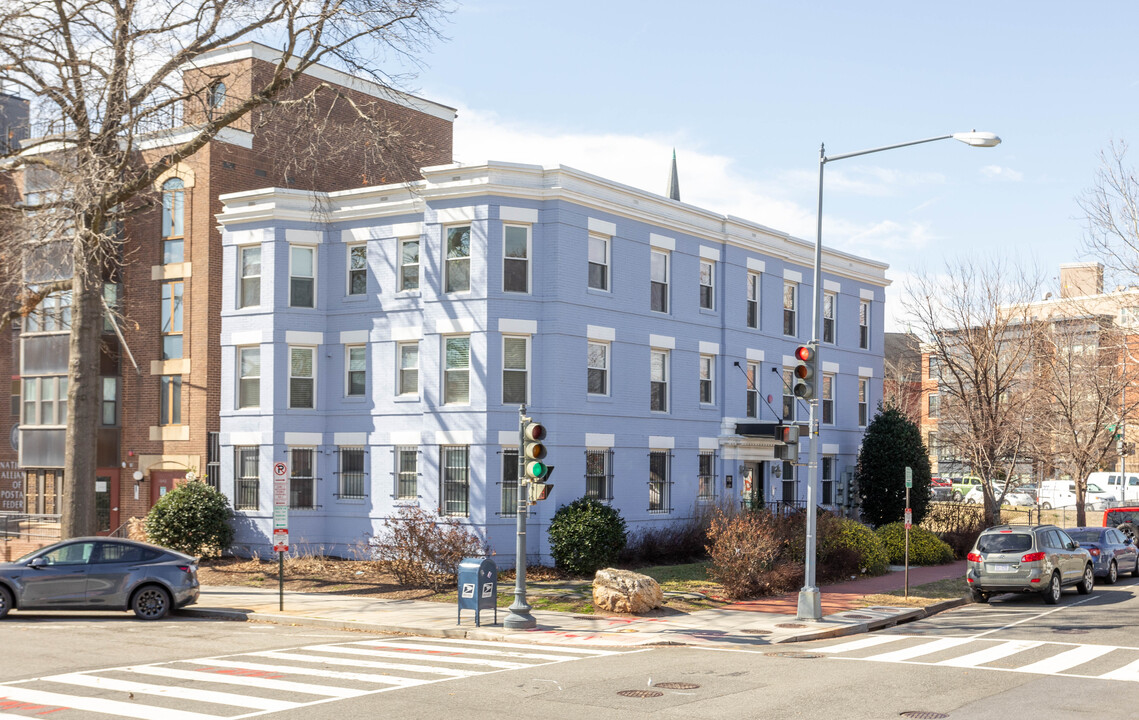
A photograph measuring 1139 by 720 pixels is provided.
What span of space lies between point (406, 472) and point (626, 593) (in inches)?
372

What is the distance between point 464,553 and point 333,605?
3.27 meters

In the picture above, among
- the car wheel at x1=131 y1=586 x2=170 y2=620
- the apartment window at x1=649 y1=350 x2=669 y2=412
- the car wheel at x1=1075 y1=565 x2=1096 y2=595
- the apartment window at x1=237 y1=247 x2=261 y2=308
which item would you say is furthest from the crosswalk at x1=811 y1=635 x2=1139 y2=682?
the apartment window at x1=237 y1=247 x2=261 y2=308

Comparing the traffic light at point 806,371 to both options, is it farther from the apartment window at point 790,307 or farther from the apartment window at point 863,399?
the apartment window at point 863,399

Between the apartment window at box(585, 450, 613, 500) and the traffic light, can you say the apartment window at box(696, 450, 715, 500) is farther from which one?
the traffic light

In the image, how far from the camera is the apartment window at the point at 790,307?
3706 cm

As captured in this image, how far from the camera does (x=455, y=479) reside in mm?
28125

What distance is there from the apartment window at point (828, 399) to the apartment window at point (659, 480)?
9.52 meters

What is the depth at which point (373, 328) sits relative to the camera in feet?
98.2

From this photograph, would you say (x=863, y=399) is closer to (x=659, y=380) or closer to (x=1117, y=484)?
(x=659, y=380)

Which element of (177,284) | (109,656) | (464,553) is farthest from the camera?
(177,284)

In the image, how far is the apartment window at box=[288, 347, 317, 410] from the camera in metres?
30.4

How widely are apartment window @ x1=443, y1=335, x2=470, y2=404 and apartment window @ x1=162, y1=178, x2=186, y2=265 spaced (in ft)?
34.2

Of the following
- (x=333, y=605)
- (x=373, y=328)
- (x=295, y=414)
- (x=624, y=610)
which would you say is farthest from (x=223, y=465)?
(x=624, y=610)

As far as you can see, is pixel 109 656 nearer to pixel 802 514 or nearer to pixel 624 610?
pixel 624 610
